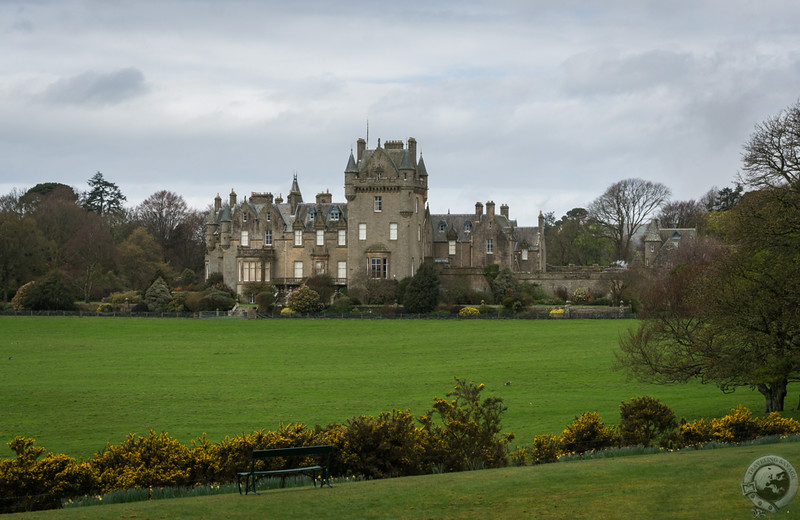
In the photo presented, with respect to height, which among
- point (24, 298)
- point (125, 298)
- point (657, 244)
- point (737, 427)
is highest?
point (657, 244)

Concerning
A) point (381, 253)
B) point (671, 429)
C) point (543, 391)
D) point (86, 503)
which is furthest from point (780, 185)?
point (381, 253)

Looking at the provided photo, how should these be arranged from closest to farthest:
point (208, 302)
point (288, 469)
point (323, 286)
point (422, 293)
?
point (288, 469), point (422, 293), point (208, 302), point (323, 286)

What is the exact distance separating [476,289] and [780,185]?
5078 cm

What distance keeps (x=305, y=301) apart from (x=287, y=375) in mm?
30047

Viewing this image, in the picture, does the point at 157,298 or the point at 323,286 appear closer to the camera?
the point at 157,298

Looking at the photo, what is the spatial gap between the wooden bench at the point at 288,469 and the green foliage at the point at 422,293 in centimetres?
5042

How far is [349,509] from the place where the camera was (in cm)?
1266

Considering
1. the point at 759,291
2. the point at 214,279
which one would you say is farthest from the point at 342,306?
the point at 759,291

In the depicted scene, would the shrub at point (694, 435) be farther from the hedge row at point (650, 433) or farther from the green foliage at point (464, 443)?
the green foliage at point (464, 443)

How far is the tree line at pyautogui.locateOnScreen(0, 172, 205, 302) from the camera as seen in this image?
248 ft

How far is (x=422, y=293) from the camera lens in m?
66.6

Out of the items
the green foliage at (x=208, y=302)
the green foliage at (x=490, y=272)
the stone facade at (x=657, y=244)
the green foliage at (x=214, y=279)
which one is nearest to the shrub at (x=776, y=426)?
the green foliage at (x=208, y=302)

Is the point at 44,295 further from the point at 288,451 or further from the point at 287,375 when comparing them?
the point at 288,451

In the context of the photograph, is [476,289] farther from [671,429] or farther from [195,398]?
[671,429]
